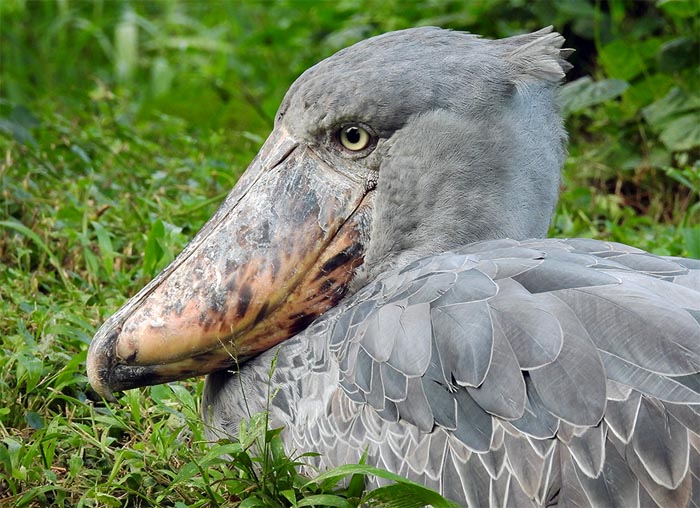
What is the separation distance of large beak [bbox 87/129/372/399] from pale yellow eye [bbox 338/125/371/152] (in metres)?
0.07

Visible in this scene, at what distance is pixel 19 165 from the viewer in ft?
14.9

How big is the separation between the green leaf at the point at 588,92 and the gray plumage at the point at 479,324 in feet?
5.89

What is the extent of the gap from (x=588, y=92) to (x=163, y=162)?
5.84 ft

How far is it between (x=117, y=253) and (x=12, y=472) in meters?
1.30

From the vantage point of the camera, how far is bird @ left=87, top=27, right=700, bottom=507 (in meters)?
2.30

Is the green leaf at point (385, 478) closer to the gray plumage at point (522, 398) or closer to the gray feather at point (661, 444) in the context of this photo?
the gray plumage at point (522, 398)

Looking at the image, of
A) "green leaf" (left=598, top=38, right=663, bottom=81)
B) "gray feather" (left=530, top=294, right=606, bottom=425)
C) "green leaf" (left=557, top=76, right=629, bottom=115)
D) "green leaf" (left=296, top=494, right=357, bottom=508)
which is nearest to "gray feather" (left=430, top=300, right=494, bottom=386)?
"gray feather" (left=530, top=294, right=606, bottom=425)

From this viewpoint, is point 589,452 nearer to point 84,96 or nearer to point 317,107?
point 317,107

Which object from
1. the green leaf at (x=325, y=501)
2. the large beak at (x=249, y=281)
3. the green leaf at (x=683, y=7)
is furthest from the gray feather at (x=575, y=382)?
the green leaf at (x=683, y=7)

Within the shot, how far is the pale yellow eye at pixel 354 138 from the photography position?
2.91 m

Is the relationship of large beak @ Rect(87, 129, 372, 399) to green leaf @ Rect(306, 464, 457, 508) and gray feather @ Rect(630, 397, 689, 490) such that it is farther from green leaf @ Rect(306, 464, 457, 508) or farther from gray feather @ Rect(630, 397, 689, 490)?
gray feather @ Rect(630, 397, 689, 490)

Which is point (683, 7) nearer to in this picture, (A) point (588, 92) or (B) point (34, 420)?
(A) point (588, 92)

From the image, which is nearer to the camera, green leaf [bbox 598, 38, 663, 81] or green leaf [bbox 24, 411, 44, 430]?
green leaf [bbox 24, 411, 44, 430]

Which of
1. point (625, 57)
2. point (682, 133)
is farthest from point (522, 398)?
point (625, 57)
